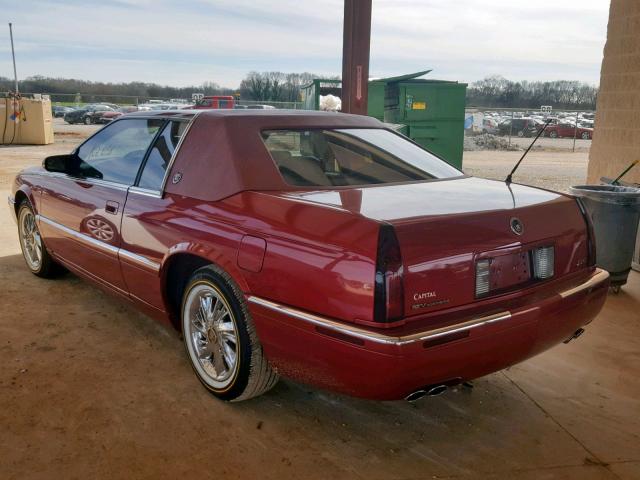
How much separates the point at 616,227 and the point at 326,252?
3673 millimetres

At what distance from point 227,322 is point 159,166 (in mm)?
1032

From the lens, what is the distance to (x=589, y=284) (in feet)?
9.41

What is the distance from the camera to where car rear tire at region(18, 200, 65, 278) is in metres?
4.89

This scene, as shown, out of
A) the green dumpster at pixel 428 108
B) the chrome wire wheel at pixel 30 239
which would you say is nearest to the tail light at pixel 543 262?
the chrome wire wheel at pixel 30 239

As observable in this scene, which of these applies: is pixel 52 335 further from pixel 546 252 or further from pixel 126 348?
pixel 546 252

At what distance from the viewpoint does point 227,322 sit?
296 centimetres

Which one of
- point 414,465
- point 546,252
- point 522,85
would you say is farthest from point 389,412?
point 522,85

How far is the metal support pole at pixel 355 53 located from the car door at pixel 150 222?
4.14 metres

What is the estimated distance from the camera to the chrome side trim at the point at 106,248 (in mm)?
3289

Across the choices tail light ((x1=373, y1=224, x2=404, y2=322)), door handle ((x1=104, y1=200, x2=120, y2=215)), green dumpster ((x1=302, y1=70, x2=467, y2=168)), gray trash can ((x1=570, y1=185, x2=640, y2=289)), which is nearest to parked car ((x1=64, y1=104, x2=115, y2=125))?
green dumpster ((x1=302, y1=70, x2=467, y2=168))

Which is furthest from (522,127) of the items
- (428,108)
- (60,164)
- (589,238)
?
(589,238)

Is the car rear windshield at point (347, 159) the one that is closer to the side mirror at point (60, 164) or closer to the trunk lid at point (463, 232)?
the trunk lid at point (463, 232)

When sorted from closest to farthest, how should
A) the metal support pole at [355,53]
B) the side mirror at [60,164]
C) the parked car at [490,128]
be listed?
1. the side mirror at [60,164]
2. the metal support pole at [355,53]
3. the parked car at [490,128]

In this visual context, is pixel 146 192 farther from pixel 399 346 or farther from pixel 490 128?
pixel 490 128
